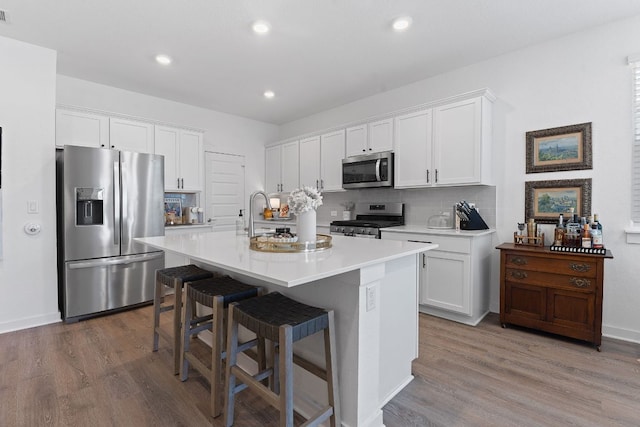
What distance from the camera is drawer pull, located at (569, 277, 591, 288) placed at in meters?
2.55

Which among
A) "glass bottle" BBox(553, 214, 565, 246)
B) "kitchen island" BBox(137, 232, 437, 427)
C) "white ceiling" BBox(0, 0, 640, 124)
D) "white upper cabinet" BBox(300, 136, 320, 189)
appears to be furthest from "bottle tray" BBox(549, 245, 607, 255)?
"white upper cabinet" BBox(300, 136, 320, 189)

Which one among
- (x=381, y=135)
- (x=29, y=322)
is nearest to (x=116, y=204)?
(x=29, y=322)

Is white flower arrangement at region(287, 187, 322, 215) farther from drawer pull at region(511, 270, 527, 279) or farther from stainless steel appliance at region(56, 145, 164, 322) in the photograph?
stainless steel appliance at region(56, 145, 164, 322)

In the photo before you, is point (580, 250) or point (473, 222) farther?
point (473, 222)

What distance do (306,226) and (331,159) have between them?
2.76 meters

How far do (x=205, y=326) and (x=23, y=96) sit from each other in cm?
291

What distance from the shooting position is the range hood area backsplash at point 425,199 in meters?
3.48

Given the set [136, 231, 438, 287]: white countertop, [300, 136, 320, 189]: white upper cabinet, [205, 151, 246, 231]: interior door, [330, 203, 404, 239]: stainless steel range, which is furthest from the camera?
[205, 151, 246, 231]: interior door

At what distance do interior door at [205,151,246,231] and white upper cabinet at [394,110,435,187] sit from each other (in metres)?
2.86

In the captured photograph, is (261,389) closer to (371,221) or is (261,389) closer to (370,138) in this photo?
(371,221)

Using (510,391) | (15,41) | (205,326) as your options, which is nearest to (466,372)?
(510,391)

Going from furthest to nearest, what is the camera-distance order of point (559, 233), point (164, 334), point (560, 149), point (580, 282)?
point (560, 149) → point (559, 233) → point (580, 282) → point (164, 334)

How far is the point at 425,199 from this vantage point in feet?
13.0

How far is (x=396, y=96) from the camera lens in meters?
4.26
